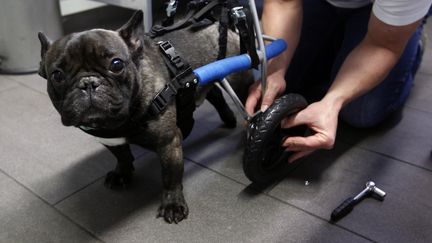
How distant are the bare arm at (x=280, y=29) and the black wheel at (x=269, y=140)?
0.13 m

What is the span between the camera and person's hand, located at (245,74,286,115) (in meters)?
1.22

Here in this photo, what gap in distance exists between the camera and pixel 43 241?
1.04 m

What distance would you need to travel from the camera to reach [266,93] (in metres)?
1.25

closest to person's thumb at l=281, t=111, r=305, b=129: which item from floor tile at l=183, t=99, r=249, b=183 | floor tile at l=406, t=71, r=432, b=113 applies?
floor tile at l=183, t=99, r=249, b=183

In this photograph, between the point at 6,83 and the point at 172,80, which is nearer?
the point at 172,80

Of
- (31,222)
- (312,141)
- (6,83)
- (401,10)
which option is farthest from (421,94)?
(6,83)

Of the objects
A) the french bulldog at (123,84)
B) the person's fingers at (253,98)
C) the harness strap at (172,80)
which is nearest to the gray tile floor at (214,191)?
the french bulldog at (123,84)

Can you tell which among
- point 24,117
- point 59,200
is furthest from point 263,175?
point 24,117

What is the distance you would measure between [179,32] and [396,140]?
86 cm

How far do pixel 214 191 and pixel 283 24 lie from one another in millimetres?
584

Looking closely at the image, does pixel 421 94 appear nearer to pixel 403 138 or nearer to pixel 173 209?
pixel 403 138

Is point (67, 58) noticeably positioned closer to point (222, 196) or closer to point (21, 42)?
point (222, 196)

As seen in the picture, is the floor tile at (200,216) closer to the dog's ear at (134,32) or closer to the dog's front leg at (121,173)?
the dog's front leg at (121,173)

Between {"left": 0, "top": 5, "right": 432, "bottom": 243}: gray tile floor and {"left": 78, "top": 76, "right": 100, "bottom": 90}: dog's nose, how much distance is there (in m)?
0.42
